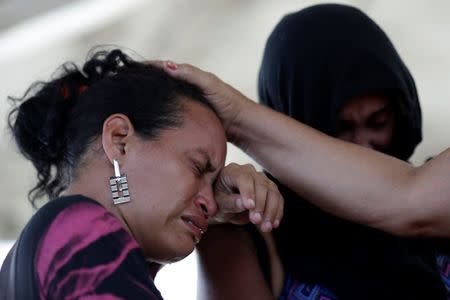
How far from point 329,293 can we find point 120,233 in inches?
23.9

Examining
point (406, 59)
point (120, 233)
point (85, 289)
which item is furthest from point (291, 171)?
point (406, 59)

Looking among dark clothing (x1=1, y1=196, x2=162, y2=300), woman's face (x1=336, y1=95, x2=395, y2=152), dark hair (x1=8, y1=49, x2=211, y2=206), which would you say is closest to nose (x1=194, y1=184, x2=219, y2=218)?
dark hair (x1=8, y1=49, x2=211, y2=206)

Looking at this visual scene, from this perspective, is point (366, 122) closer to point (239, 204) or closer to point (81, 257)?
point (239, 204)

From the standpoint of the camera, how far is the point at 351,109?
192 cm

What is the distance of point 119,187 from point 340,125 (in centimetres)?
76

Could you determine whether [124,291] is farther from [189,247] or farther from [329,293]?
[329,293]

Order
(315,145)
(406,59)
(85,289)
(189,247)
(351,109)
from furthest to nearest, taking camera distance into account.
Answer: (406,59)
(351,109)
(315,145)
(189,247)
(85,289)

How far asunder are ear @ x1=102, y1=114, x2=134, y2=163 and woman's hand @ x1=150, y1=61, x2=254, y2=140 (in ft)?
0.72

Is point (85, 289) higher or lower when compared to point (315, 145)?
lower

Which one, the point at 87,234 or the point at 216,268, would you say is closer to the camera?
the point at 87,234

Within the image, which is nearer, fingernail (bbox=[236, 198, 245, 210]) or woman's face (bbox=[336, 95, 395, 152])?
fingernail (bbox=[236, 198, 245, 210])

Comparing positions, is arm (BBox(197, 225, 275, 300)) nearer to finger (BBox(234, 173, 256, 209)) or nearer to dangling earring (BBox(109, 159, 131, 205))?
finger (BBox(234, 173, 256, 209))

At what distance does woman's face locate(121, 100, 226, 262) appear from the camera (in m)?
1.32

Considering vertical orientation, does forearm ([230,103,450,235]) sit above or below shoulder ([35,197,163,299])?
above
